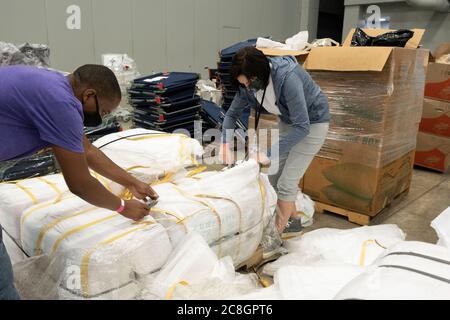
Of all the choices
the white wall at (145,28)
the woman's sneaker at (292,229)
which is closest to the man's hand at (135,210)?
the woman's sneaker at (292,229)

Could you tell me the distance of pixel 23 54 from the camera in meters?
2.48

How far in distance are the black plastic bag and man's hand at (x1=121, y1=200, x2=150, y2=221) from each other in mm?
2233

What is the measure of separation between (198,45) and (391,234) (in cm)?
436

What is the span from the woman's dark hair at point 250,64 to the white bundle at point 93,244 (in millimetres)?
882

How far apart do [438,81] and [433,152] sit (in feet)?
2.61

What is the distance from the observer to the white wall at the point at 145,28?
3.89m

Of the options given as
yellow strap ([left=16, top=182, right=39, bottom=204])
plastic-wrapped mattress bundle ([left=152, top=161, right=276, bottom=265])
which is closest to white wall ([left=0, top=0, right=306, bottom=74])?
yellow strap ([left=16, top=182, right=39, bottom=204])

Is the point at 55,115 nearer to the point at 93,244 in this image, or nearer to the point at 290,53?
the point at 93,244

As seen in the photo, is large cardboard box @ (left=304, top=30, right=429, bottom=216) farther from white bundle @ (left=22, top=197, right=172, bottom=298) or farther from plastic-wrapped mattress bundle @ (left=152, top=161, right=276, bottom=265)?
white bundle @ (left=22, top=197, right=172, bottom=298)
